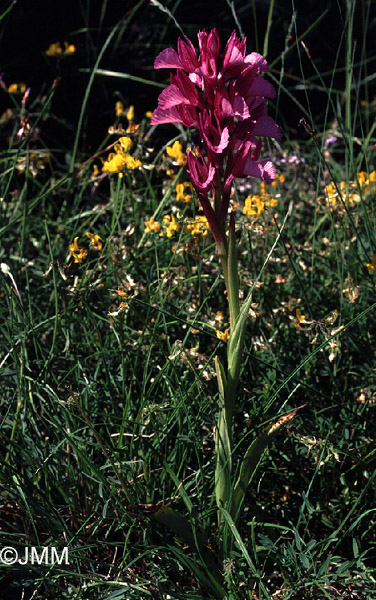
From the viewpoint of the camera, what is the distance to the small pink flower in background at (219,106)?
4.13 feet

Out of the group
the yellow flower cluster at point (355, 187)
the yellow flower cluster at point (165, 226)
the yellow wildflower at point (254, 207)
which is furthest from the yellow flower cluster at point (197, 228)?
the yellow flower cluster at point (355, 187)

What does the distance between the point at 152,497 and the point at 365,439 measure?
583 mm

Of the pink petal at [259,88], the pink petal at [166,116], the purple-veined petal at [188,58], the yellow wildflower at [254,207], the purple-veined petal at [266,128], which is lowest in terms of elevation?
the yellow wildflower at [254,207]

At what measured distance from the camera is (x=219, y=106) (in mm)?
1264

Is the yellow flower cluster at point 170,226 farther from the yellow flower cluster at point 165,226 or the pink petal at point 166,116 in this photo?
the pink petal at point 166,116

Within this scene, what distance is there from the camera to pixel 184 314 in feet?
6.23

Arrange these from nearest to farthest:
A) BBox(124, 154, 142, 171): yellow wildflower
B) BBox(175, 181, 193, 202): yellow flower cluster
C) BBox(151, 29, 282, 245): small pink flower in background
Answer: BBox(151, 29, 282, 245): small pink flower in background, BBox(124, 154, 142, 171): yellow wildflower, BBox(175, 181, 193, 202): yellow flower cluster

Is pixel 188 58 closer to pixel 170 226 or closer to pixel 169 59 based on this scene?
pixel 169 59

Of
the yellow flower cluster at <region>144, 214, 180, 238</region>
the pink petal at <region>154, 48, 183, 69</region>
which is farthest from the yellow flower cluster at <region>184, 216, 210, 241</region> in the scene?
the pink petal at <region>154, 48, 183, 69</region>


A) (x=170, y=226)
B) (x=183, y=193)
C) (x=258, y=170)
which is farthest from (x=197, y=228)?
(x=258, y=170)

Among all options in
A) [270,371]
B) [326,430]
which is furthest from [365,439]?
[270,371]

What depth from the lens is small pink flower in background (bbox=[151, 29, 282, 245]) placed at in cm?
126

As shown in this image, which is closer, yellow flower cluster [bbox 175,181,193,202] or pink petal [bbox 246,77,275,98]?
pink petal [bbox 246,77,275,98]

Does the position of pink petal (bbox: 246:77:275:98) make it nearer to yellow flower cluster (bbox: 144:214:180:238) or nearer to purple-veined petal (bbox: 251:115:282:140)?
purple-veined petal (bbox: 251:115:282:140)
